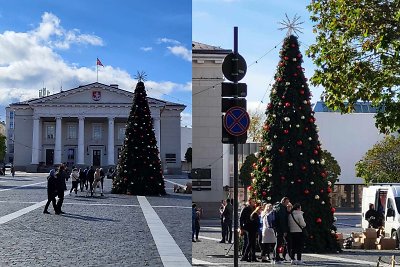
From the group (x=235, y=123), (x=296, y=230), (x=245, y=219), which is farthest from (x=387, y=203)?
(x=235, y=123)

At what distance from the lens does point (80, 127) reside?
212 inches

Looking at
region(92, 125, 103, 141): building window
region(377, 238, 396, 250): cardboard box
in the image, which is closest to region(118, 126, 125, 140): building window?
region(92, 125, 103, 141): building window

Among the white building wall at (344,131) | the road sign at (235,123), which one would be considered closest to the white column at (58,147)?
the road sign at (235,123)

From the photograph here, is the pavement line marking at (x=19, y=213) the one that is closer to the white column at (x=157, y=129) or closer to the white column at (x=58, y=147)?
the white column at (x=58, y=147)

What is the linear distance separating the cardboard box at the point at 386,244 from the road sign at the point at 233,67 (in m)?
9.27

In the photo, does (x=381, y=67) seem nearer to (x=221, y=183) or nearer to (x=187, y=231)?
(x=221, y=183)

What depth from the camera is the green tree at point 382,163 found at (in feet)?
92.5

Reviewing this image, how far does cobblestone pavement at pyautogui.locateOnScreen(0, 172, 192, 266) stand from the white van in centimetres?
1272

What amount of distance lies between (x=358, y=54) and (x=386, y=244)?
6.99 metres

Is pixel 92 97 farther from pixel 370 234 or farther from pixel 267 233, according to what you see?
pixel 370 234

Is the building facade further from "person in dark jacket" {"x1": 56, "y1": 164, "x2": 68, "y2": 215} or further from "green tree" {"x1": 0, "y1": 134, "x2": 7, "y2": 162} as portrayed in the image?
"green tree" {"x1": 0, "y1": 134, "x2": 7, "y2": 162}

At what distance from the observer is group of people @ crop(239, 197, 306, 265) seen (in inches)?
481

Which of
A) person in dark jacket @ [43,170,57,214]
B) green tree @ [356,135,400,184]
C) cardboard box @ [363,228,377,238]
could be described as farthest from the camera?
green tree @ [356,135,400,184]

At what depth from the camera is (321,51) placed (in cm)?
1148
